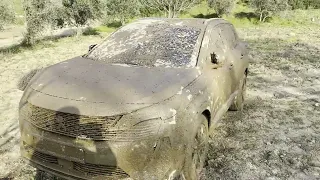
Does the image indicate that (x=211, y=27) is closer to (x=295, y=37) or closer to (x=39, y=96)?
(x=39, y=96)

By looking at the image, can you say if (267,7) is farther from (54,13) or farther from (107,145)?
(107,145)

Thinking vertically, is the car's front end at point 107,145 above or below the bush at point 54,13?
below

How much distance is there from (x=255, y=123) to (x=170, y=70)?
2350mm

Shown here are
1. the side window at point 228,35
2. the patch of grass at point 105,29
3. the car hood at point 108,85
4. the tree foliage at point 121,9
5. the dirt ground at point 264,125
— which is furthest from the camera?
the patch of grass at point 105,29

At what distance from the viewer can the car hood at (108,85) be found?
307 centimetres

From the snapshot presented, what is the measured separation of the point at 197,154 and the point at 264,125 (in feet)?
6.86

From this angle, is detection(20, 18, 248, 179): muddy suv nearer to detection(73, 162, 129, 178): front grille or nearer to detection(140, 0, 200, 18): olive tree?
detection(73, 162, 129, 178): front grille

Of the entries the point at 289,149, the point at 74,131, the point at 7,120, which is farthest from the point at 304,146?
the point at 7,120

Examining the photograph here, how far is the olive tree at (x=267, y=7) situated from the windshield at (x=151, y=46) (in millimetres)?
16652

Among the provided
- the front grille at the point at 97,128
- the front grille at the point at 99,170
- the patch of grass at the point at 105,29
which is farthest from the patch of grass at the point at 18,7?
the front grille at the point at 99,170

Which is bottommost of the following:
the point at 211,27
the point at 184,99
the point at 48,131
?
the point at 48,131

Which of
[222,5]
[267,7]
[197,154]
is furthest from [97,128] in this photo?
[267,7]

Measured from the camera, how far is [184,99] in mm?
3262

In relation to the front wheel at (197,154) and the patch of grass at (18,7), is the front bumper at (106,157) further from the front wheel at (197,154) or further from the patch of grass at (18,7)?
the patch of grass at (18,7)
